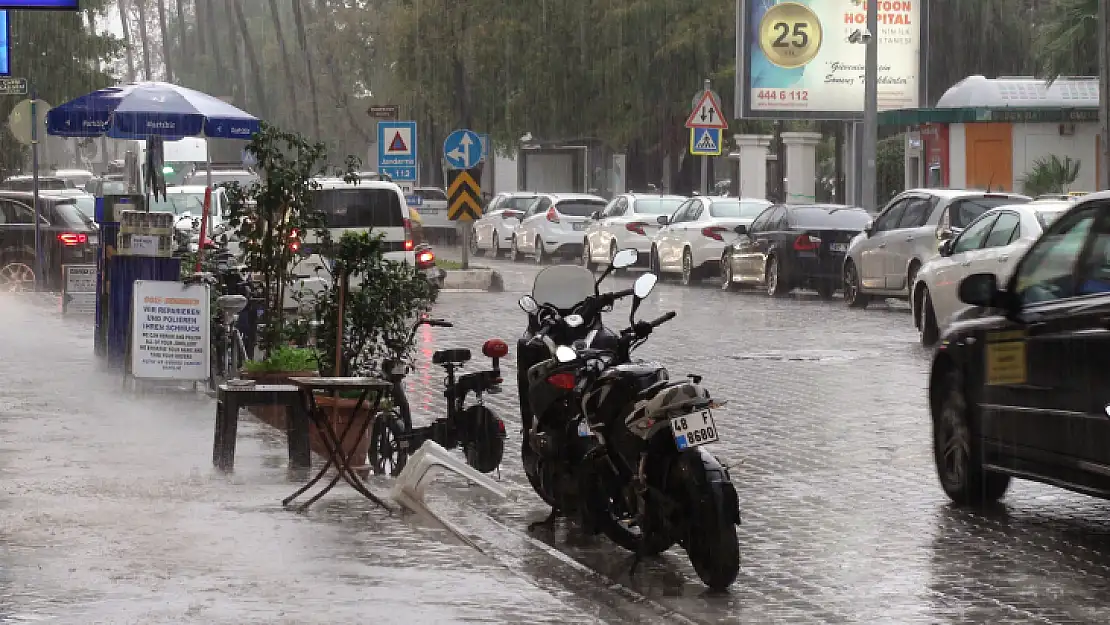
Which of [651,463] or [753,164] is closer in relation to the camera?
[651,463]

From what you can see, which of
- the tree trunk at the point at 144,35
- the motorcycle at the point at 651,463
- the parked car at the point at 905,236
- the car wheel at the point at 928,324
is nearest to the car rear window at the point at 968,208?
the parked car at the point at 905,236

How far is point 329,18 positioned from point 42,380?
59.6 meters

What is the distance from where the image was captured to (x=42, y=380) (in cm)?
1756

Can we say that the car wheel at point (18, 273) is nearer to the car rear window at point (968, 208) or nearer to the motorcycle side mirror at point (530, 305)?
the car rear window at point (968, 208)

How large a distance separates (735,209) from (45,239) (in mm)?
11139

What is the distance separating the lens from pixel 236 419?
11.9 m

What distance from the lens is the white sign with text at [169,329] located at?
15719 mm

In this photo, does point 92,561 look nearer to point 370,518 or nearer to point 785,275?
point 370,518

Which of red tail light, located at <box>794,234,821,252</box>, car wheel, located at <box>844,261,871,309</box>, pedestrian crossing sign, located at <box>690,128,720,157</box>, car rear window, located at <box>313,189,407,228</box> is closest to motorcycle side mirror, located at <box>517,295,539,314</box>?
car rear window, located at <box>313,189,407,228</box>

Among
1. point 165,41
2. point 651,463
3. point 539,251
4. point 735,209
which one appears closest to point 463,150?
point 735,209

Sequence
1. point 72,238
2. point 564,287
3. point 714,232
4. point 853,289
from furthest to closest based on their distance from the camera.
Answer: point 714,232
point 72,238
point 853,289
point 564,287

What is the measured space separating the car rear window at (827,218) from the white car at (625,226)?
20.5ft

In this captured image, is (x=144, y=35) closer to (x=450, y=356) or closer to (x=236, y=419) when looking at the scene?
(x=236, y=419)

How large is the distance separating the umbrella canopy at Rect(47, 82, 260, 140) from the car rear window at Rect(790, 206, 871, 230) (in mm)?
11608
